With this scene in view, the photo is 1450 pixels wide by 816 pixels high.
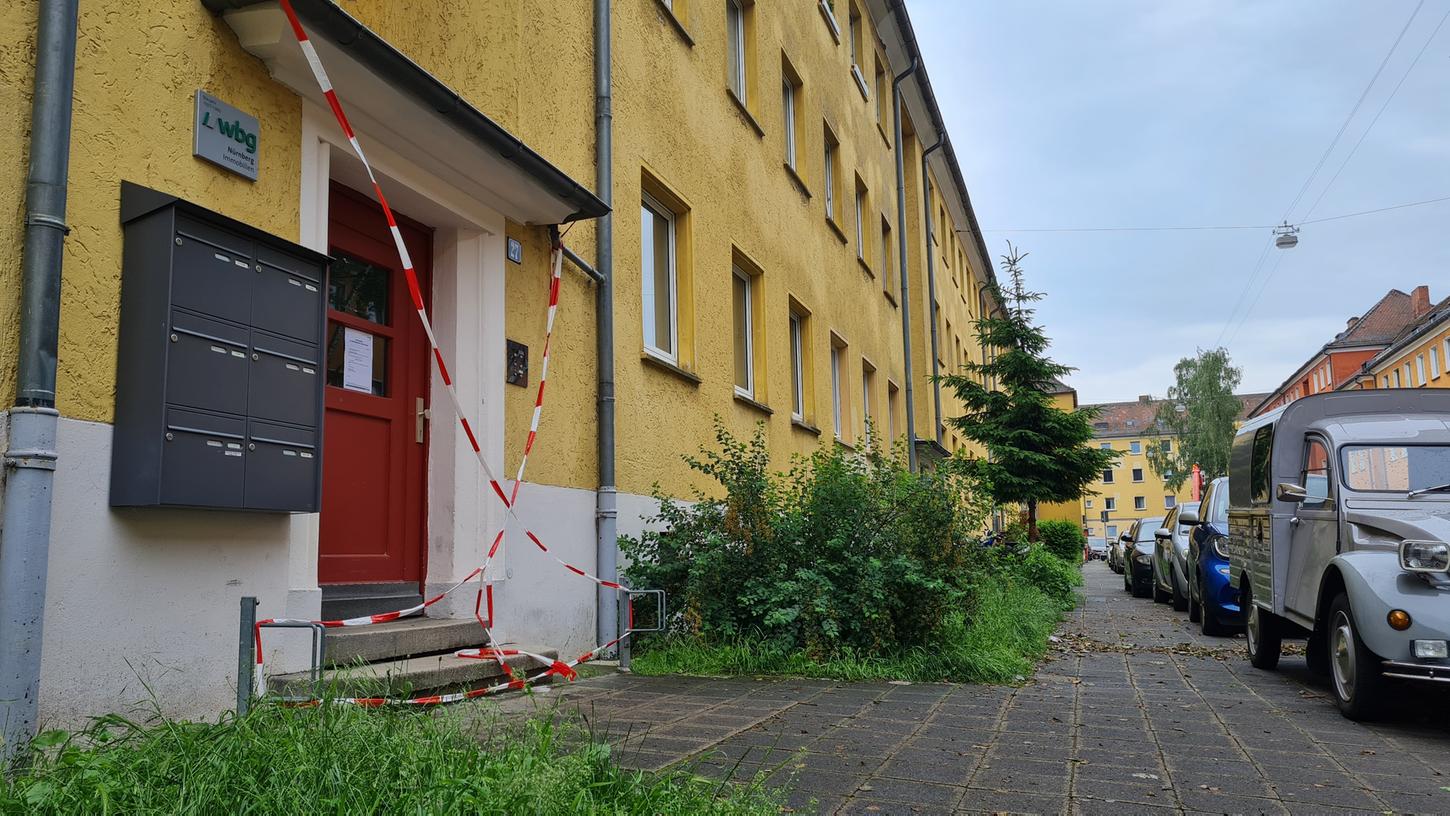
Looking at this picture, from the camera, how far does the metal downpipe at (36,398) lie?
3518 millimetres

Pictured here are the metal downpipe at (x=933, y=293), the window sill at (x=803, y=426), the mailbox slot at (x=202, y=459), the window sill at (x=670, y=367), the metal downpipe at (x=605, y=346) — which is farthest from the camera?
the metal downpipe at (x=933, y=293)

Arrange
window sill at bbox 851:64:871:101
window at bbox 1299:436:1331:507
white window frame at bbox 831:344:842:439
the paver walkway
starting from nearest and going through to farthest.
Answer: the paver walkway → window at bbox 1299:436:1331:507 → white window frame at bbox 831:344:842:439 → window sill at bbox 851:64:871:101

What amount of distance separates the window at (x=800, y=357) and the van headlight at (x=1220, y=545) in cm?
540

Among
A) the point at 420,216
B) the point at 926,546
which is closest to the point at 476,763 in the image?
the point at 420,216

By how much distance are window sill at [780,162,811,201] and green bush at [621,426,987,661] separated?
6509mm

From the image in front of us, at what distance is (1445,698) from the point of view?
658cm

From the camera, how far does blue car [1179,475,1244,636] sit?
1089cm

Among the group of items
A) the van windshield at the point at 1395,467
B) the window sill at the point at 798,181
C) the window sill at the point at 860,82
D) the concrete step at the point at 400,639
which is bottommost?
the concrete step at the point at 400,639

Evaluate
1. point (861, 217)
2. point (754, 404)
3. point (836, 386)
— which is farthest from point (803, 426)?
point (861, 217)

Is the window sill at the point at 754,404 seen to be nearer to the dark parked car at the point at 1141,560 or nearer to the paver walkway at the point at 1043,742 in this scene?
the paver walkway at the point at 1043,742

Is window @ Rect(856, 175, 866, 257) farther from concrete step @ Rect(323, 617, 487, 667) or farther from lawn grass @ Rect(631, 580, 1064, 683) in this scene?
concrete step @ Rect(323, 617, 487, 667)

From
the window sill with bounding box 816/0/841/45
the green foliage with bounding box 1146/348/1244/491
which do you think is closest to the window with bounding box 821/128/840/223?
the window sill with bounding box 816/0/841/45

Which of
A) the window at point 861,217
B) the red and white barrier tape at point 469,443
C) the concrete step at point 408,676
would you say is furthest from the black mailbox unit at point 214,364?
the window at point 861,217

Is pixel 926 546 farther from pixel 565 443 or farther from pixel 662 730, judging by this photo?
pixel 662 730
